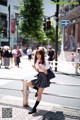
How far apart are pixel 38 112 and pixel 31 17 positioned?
34.6 meters

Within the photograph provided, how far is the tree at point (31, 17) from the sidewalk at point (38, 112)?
3334cm

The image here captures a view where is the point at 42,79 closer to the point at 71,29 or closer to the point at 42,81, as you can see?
the point at 42,81

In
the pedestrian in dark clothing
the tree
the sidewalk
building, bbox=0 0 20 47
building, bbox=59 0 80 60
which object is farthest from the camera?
building, bbox=0 0 20 47

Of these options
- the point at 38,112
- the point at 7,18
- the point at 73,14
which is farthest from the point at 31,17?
the point at 38,112

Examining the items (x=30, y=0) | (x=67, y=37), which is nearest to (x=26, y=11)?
(x=30, y=0)

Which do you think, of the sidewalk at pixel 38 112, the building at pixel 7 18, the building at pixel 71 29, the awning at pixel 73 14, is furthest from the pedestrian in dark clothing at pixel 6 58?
the building at pixel 7 18

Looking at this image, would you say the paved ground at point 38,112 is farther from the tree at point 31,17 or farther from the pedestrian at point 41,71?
the tree at point 31,17

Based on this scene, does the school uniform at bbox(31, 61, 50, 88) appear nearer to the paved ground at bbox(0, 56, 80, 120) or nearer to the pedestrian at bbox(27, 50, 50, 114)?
the pedestrian at bbox(27, 50, 50, 114)

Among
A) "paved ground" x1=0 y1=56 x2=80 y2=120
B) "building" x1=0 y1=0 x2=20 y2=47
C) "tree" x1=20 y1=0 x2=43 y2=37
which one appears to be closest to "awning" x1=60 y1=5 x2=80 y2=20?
"tree" x1=20 y1=0 x2=43 y2=37

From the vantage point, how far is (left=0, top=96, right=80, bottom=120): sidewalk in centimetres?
680

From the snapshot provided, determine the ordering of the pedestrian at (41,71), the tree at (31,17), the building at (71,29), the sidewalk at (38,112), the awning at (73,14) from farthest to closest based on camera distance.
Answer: the tree at (31,17)
the building at (71,29)
the awning at (73,14)
the pedestrian at (41,71)
the sidewalk at (38,112)

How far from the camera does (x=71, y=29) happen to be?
2884cm

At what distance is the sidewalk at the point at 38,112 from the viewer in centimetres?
680

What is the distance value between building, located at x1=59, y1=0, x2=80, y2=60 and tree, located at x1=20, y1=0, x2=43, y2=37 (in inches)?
415
